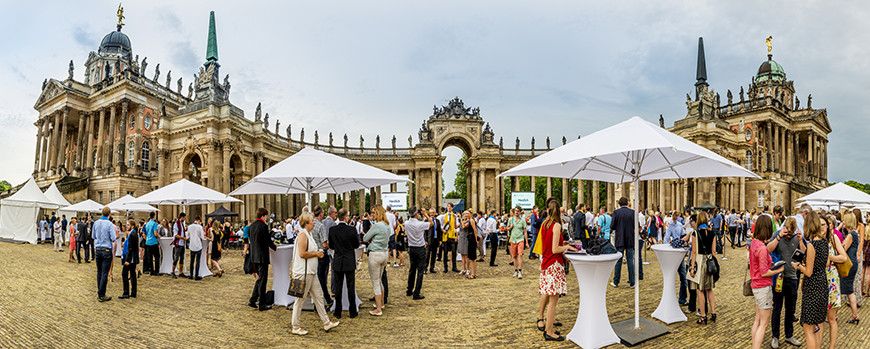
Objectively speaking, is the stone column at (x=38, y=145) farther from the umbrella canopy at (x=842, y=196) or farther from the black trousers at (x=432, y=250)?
the umbrella canopy at (x=842, y=196)

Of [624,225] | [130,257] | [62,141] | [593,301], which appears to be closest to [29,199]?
[62,141]

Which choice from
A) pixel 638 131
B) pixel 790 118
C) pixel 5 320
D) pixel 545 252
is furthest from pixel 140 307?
pixel 790 118

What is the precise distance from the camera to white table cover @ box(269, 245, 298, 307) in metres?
8.61

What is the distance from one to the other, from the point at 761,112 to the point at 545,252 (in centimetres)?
5336

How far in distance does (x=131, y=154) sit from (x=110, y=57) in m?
19.6

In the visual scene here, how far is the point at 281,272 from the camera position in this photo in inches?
347

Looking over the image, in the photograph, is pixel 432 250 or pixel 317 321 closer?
pixel 317 321

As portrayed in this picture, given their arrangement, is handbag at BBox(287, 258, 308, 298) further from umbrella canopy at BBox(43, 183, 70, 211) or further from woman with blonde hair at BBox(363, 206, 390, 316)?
umbrella canopy at BBox(43, 183, 70, 211)

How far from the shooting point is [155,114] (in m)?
38.8

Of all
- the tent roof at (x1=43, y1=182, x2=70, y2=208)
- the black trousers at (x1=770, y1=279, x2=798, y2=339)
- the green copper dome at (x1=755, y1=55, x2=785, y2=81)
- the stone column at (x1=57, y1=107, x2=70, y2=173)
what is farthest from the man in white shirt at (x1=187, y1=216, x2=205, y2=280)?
the green copper dome at (x1=755, y1=55, x2=785, y2=81)

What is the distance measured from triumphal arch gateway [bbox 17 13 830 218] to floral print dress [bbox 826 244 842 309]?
29975 mm

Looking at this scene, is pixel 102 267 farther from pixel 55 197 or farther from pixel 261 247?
pixel 55 197

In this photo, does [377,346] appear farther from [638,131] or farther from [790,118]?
[790,118]

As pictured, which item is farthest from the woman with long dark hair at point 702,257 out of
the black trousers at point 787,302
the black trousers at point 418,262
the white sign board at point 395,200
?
the white sign board at point 395,200
